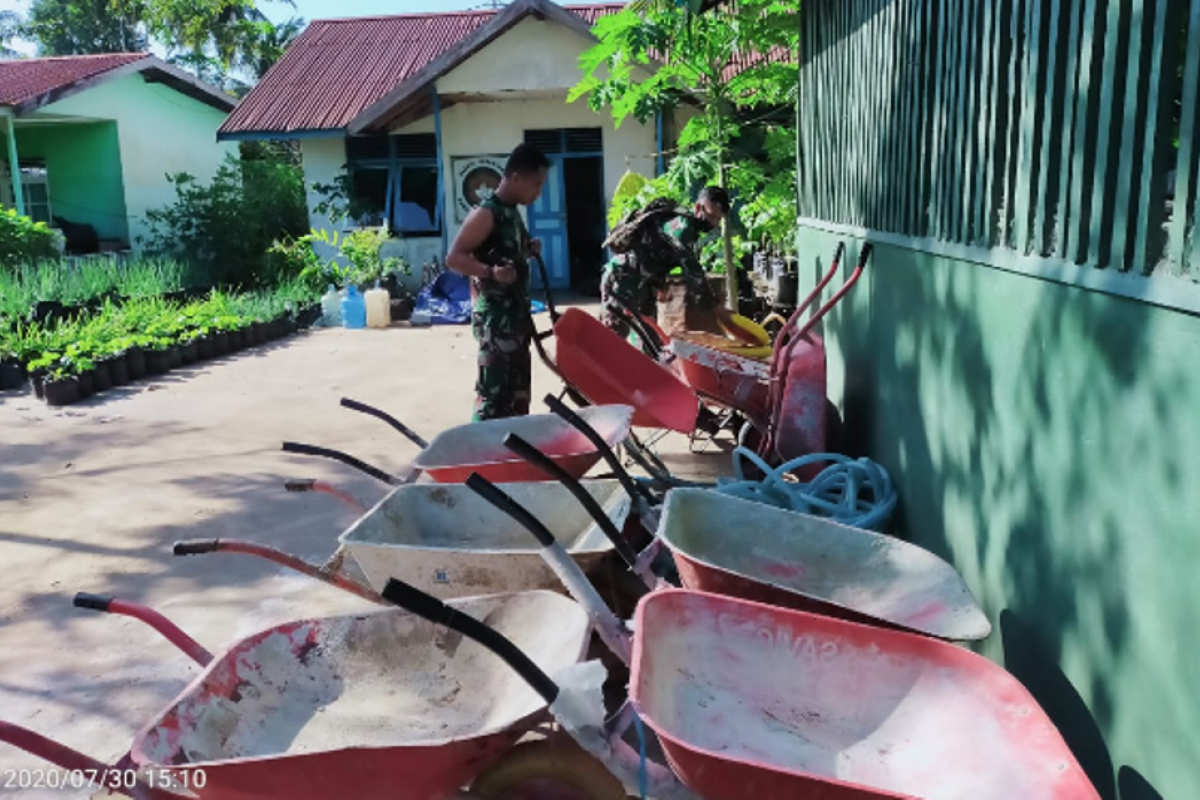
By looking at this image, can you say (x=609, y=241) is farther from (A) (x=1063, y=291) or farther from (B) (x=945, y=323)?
(A) (x=1063, y=291)

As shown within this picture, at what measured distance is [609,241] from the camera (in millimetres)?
5691

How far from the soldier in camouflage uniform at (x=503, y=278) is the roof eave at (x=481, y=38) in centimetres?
940

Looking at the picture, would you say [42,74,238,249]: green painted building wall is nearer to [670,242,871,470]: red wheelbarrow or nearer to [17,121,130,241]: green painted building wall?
[17,121,130,241]: green painted building wall

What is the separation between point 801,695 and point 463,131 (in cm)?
1324

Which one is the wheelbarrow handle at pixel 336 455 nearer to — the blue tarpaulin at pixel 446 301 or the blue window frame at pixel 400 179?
the blue tarpaulin at pixel 446 301

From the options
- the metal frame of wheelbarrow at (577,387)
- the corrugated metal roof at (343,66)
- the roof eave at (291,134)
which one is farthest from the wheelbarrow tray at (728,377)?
the roof eave at (291,134)

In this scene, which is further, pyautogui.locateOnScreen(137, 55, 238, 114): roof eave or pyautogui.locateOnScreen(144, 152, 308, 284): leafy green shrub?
pyautogui.locateOnScreen(137, 55, 238, 114): roof eave

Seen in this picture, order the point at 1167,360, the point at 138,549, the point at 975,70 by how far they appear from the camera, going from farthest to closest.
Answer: the point at 138,549, the point at 975,70, the point at 1167,360

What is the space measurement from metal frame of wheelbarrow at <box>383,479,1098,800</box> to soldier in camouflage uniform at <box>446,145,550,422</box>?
86.4 inches

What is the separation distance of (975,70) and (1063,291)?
3.52ft

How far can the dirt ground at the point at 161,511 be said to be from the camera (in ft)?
10.2

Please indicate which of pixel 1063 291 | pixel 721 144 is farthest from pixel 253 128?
pixel 1063 291

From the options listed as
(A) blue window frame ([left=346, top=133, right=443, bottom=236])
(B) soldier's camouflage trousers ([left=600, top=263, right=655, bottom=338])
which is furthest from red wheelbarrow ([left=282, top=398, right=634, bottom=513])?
(A) blue window frame ([left=346, top=133, right=443, bottom=236])

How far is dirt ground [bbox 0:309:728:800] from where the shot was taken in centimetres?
311
